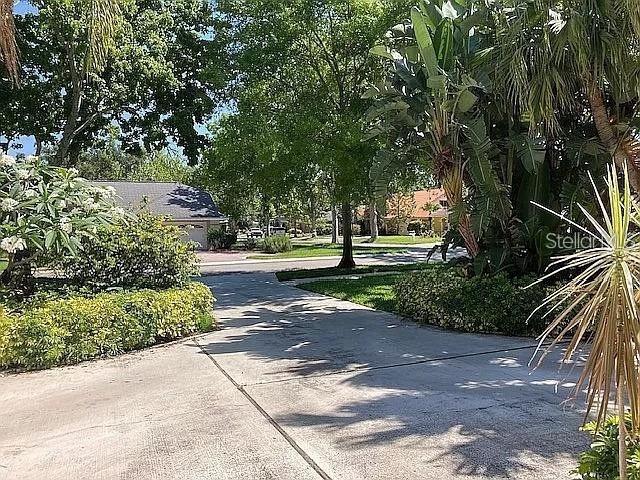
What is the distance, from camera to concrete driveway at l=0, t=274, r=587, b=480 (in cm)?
387

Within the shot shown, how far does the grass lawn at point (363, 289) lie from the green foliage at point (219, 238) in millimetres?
21846

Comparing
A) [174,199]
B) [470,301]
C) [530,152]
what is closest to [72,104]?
[470,301]

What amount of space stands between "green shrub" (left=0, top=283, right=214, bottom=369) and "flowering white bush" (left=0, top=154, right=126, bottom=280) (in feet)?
2.87

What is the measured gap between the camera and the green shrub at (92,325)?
6746 mm

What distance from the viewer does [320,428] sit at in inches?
180

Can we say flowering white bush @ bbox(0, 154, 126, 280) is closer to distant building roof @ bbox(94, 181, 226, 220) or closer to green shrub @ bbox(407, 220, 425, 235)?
distant building roof @ bbox(94, 181, 226, 220)

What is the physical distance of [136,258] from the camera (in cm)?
887

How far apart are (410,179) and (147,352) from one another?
11.3 metres

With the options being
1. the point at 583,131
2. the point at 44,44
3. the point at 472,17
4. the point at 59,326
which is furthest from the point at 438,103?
the point at 44,44

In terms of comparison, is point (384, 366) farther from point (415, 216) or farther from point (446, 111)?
point (415, 216)

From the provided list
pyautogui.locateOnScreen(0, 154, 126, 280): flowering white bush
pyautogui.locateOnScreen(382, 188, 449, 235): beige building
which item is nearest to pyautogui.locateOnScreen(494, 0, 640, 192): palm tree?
pyautogui.locateOnScreen(0, 154, 126, 280): flowering white bush

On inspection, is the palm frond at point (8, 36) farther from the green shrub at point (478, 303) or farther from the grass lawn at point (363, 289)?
the grass lawn at point (363, 289)

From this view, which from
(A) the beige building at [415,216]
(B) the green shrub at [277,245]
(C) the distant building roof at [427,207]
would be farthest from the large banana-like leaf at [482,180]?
(A) the beige building at [415,216]

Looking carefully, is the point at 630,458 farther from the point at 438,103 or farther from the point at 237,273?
the point at 237,273
